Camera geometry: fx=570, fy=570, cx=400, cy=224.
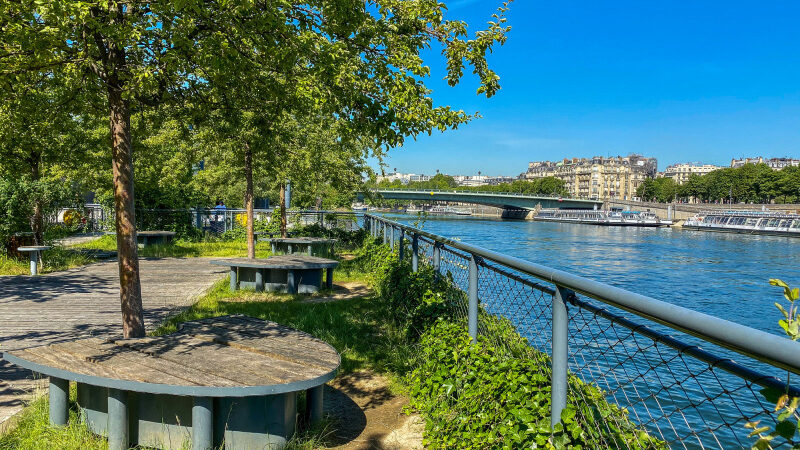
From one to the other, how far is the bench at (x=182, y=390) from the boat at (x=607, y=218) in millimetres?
95805

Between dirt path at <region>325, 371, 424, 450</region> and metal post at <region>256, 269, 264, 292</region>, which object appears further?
metal post at <region>256, 269, 264, 292</region>

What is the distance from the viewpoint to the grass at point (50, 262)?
1217 cm

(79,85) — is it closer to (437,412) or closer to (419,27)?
(419,27)

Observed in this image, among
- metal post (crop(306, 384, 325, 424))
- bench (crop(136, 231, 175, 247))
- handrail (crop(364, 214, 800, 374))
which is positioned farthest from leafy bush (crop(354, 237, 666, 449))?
bench (crop(136, 231, 175, 247))

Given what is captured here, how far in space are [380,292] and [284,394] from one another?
18.0 feet

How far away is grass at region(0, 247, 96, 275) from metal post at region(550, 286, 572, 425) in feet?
41.0

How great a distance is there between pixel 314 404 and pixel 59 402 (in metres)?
1.72

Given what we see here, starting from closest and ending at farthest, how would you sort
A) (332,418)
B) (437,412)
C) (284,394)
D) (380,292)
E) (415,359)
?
(284,394) → (437,412) → (332,418) → (415,359) → (380,292)

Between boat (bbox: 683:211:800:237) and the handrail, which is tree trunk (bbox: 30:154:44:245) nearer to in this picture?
the handrail

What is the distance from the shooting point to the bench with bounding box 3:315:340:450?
3428 mm

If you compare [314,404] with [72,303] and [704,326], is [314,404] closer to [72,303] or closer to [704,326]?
[704,326]

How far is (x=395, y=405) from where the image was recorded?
493 centimetres

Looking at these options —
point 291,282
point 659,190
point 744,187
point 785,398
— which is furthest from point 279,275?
point 659,190

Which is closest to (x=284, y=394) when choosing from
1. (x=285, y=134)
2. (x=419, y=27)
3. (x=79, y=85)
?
(x=79, y=85)
